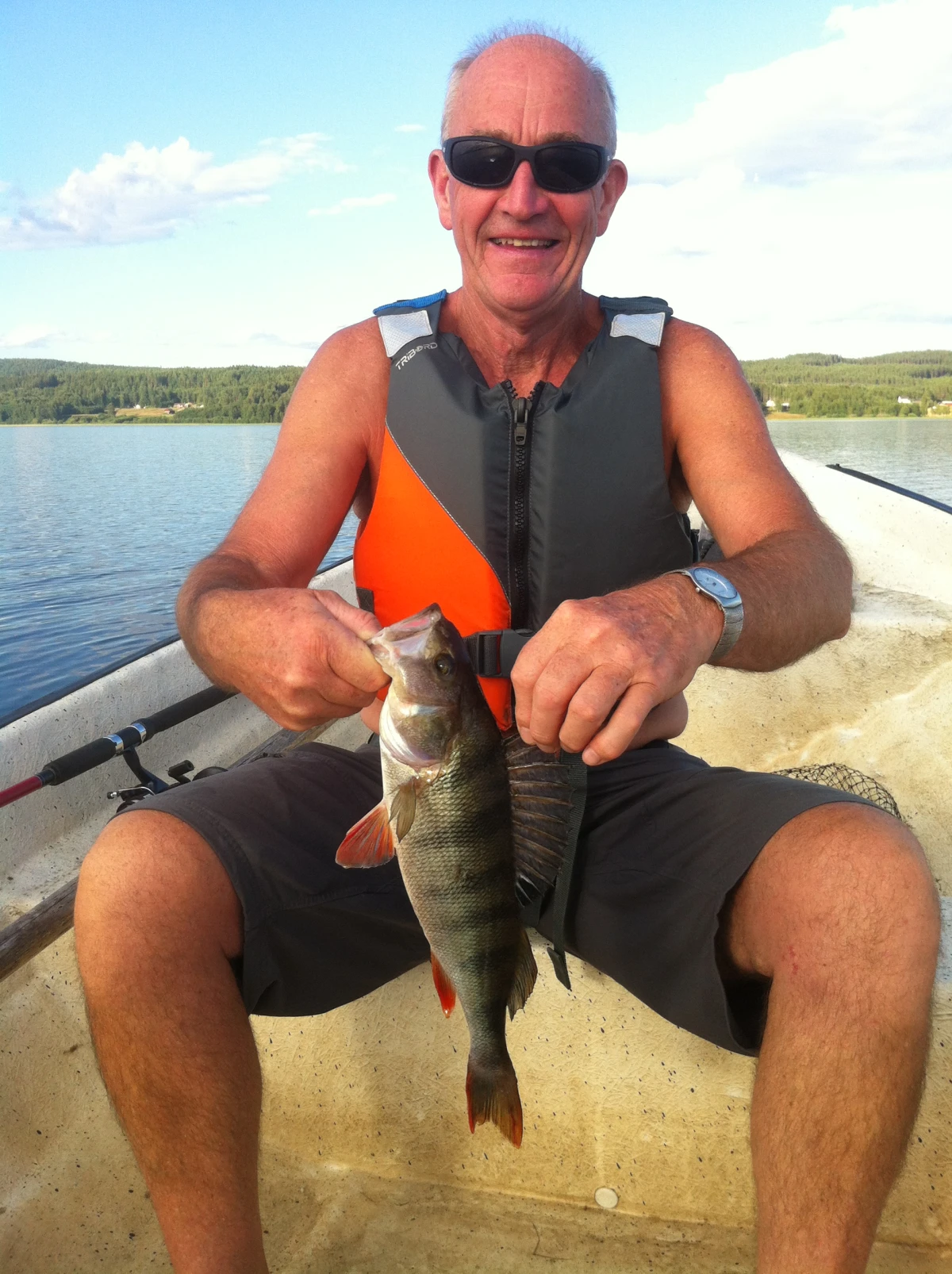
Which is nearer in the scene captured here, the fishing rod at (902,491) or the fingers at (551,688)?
the fingers at (551,688)

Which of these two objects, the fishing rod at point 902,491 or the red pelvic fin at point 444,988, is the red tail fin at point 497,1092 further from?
the fishing rod at point 902,491

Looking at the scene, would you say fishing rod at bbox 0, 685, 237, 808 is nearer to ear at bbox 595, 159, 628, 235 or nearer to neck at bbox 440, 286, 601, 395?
neck at bbox 440, 286, 601, 395

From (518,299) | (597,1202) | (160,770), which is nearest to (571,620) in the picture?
(518,299)

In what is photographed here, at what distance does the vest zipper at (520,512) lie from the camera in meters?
2.70

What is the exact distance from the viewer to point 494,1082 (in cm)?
194

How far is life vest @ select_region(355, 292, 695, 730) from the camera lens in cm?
266

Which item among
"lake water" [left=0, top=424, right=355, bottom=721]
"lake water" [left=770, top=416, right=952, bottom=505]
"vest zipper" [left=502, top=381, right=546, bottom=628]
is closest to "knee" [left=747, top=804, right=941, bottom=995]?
"vest zipper" [left=502, top=381, right=546, bottom=628]

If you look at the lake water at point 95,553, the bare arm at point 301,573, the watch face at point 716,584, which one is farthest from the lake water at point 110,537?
the watch face at point 716,584

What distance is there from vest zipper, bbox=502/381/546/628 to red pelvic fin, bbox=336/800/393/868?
100cm

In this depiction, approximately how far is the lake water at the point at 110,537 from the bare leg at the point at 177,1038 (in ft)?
7.12

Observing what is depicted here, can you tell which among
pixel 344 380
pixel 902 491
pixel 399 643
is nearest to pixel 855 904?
pixel 399 643

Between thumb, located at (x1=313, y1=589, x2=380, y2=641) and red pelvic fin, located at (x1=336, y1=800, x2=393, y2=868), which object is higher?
thumb, located at (x1=313, y1=589, x2=380, y2=641)

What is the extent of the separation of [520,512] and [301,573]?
2.17 ft

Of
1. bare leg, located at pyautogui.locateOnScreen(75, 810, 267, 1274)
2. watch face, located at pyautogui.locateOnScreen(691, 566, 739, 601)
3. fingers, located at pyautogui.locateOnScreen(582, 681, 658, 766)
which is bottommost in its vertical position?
bare leg, located at pyautogui.locateOnScreen(75, 810, 267, 1274)
